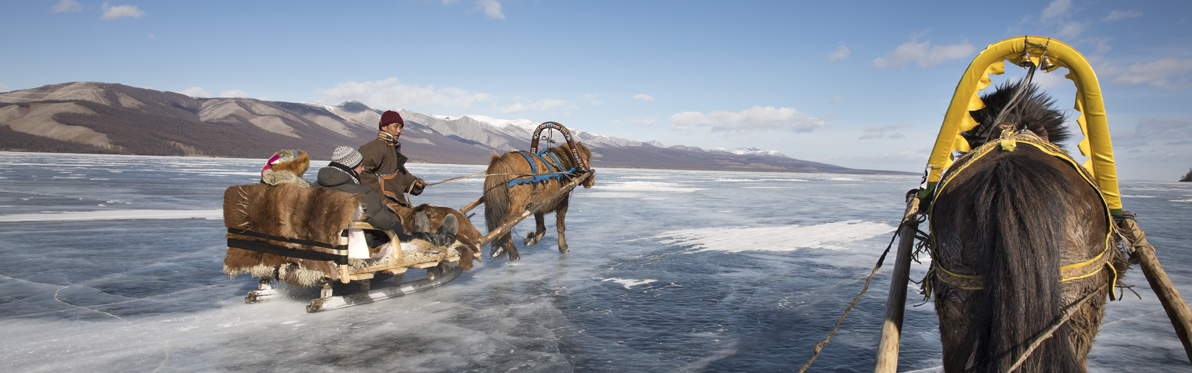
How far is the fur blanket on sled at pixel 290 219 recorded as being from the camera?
427cm


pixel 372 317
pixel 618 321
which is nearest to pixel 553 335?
pixel 618 321

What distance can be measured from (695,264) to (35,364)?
5699 mm

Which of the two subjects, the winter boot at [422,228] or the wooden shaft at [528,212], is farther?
the wooden shaft at [528,212]

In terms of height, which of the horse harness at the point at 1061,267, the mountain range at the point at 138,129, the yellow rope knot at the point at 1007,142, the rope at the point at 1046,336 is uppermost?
the mountain range at the point at 138,129

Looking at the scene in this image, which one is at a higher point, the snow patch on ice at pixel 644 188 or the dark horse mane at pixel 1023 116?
the dark horse mane at pixel 1023 116

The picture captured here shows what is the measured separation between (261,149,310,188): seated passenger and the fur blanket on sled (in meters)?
0.06

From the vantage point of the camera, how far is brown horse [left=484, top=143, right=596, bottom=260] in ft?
23.1

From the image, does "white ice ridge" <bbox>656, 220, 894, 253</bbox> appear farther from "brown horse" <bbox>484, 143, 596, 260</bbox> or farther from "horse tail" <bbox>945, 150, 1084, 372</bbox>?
"horse tail" <bbox>945, 150, 1084, 372</bbox>

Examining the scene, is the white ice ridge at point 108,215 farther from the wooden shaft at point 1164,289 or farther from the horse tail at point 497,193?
the wooden shaft at point 1164,289

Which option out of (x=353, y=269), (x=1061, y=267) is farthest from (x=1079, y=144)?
(x=353, y=269)

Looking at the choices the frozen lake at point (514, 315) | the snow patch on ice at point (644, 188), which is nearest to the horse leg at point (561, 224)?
the frozen lake at point (514, 315)

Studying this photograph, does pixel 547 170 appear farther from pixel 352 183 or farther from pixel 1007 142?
pixel 1007 142

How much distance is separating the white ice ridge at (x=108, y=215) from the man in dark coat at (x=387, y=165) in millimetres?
7212

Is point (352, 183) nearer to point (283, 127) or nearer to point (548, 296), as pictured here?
point (548, 296)
